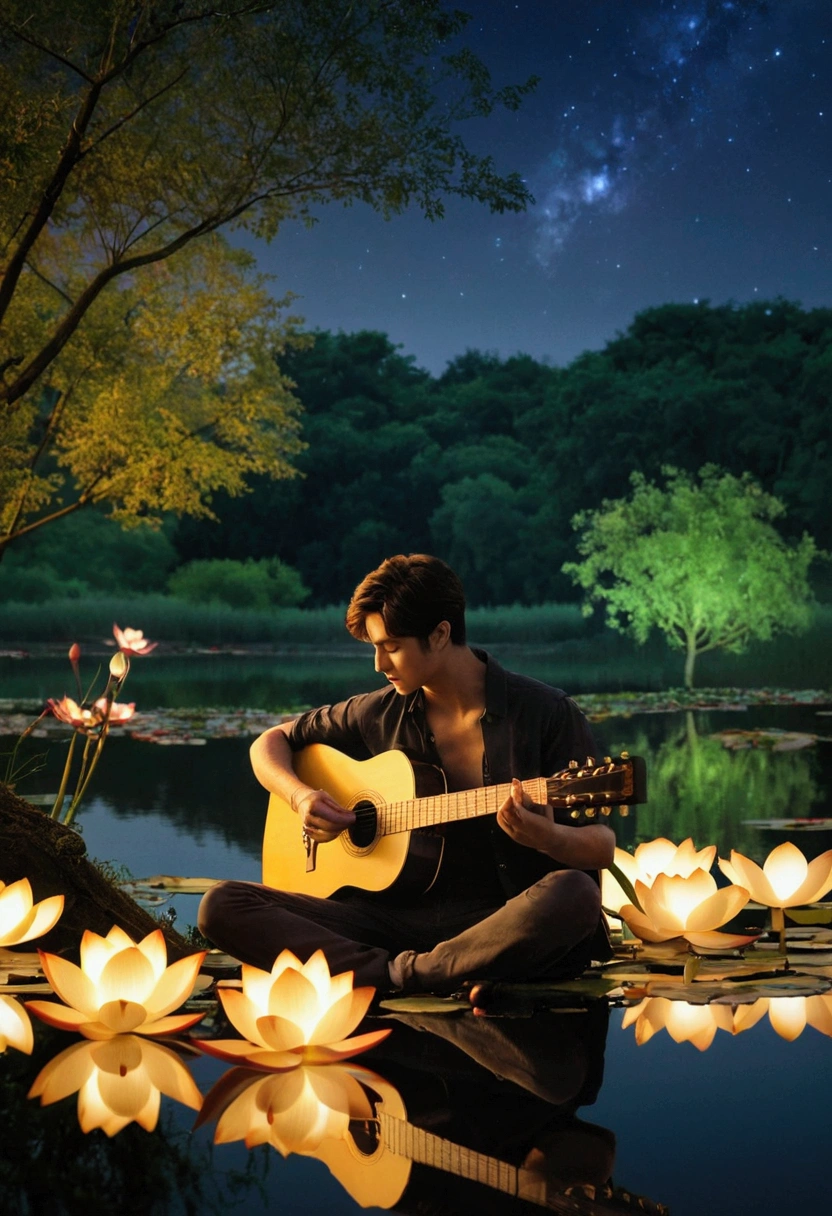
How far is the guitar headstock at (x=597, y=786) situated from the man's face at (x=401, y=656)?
0.36m

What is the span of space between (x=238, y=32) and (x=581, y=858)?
4518mm

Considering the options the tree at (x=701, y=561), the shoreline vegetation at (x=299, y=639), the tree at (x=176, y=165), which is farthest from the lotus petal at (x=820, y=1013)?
the shoreline vegetation at (x=299, y=639)

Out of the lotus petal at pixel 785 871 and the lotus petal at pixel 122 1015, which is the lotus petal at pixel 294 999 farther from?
the lotus petal at pixel 785 871

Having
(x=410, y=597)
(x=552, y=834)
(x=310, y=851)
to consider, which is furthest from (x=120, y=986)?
(x=410, y=597)

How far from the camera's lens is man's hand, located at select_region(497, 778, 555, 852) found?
2.09 meters

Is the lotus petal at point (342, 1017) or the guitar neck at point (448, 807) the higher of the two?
the guitar neck at point (448, 807)

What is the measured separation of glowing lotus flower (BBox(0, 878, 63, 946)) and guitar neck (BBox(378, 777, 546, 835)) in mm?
600

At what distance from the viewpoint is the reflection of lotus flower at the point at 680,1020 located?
2160 millimetres

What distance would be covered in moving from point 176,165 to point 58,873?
15.0 ft

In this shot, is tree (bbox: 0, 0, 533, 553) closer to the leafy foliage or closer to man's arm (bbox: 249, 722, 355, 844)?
man's arm (bbox: 249, 722, 355, 844)

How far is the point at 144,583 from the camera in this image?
13828 millimetres

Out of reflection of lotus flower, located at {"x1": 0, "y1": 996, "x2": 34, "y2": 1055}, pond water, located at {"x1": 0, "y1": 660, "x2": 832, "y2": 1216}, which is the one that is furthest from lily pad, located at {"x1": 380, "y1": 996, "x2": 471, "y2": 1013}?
reflection of lotus flower, located at {"x1": 0, "y1": 996, "x2": 34, "y2": 1055}

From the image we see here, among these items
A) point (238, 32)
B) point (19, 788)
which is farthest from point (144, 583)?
point (238, 32)

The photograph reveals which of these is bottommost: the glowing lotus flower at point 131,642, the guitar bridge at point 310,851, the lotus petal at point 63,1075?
the lotus petal at point 63,1075
